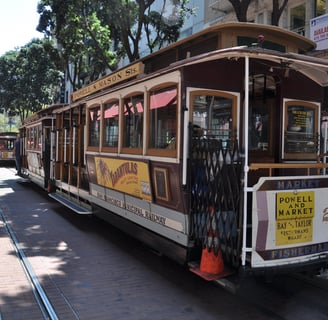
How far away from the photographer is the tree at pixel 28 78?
32656 millimetres

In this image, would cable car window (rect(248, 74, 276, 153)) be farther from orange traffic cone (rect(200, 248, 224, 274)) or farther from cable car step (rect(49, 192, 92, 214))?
cable car step (rect(49, 192, 92, 214))

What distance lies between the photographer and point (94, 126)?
845cm

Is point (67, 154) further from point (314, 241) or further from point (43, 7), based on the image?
point (43, 7)

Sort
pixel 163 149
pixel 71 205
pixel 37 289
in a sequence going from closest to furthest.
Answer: pixel 37 289 → pixel 163 149 → pixel 71 205

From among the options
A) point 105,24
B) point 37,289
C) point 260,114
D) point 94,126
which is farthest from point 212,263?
point 105,24

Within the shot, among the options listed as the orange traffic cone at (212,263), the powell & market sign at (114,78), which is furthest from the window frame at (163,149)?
the orange traffic cone at (212,263)

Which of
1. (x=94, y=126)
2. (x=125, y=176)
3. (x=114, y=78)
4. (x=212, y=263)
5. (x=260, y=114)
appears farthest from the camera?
(x=94, y=126)

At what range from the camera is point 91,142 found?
8648mm

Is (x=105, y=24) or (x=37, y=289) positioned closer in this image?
(x=37, y=289)

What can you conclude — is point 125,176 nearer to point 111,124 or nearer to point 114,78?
point 111,124

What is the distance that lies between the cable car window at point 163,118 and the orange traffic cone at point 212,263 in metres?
1.39

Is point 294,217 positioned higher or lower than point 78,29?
lower

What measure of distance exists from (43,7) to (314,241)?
682 inches

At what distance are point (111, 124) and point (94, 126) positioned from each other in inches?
41.9
